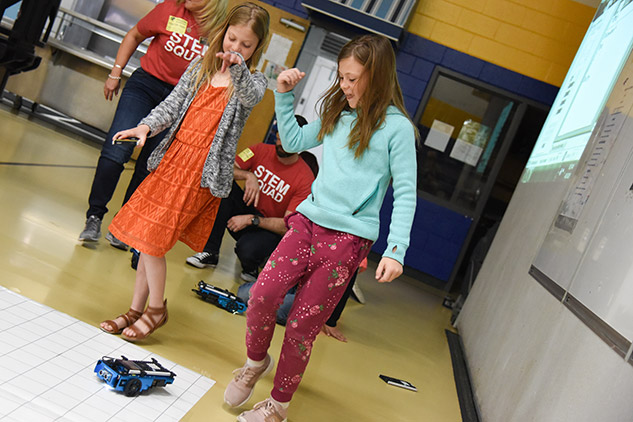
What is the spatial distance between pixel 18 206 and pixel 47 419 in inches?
77.6

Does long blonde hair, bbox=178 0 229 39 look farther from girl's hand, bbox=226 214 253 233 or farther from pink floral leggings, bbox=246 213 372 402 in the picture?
pink floral leggings, bbox=246 213 372 402

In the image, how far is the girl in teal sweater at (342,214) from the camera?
182 cm

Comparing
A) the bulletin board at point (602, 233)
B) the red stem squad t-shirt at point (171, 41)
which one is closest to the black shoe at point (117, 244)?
→ the red stem squad t-shirt at point (171, 41)

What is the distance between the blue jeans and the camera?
2.94 metres

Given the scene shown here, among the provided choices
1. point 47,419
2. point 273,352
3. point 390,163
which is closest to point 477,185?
point 273,352

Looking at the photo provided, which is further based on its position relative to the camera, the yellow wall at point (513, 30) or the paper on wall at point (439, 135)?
the paper on wall at point (439, 135)

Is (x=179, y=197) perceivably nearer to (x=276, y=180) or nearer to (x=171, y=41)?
(x=171, y=41)

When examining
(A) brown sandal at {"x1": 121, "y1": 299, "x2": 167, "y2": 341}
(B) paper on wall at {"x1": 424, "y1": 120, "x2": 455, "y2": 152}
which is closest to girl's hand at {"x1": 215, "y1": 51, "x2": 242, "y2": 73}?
(A) brown sandal at {"x1": 121, "y1": 299, "x2": 167, "y2": 341}

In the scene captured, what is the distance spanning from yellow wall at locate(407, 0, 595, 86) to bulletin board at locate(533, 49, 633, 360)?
3943 mm

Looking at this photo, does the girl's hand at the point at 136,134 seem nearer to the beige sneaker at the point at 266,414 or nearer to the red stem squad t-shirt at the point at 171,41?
the beige sneaker at the point at 266,414

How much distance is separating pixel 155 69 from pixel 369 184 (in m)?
1.61

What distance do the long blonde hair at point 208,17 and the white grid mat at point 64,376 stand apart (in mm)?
1499

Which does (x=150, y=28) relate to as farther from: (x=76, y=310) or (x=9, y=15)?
(x=9, y=15)

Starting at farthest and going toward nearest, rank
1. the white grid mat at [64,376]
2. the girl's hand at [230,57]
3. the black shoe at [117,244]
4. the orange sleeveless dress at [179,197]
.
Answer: the black shoe at [117,244] < the orange sleeveless dress at [179,197] < the girl's hand at [230,57] < the white grid mat at [64,376]
